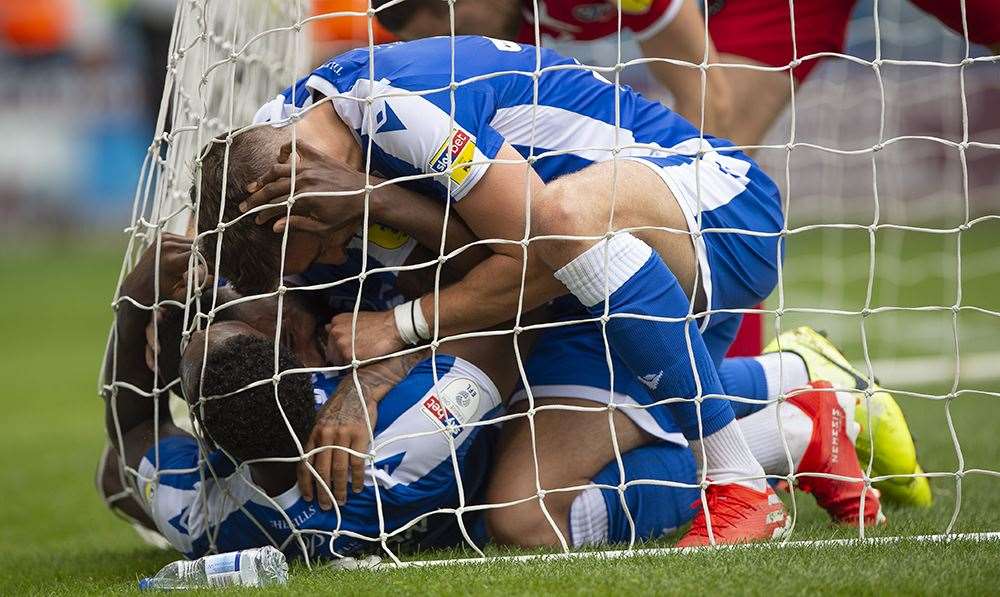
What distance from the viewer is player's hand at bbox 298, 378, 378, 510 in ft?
8.25

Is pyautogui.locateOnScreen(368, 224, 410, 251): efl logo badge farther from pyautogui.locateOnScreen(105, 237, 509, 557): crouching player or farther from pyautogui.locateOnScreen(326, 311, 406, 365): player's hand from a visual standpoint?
pyautogui.locateOnScreen(105, 237, 509, 557): crouching player

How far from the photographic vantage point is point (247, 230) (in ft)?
8.46

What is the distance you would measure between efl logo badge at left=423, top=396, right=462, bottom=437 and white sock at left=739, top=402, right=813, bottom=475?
2.46 ft

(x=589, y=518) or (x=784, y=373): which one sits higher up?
(x=784, y=373)

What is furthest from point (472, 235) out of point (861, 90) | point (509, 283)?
point (861, 90)

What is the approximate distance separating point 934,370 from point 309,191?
12.9 feet

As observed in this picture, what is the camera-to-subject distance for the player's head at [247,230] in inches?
101

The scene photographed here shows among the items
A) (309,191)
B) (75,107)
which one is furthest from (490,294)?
(75,107)

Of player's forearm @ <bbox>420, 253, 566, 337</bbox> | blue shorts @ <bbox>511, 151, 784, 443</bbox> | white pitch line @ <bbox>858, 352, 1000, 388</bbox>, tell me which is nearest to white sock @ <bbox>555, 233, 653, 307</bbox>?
player's forearm @ <bbox>420, 253, 566, 337</bbox>

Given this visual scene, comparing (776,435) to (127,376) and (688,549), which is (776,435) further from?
(127,376)

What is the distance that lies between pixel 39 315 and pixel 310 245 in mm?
8953

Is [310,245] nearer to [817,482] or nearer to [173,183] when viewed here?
[173,183]

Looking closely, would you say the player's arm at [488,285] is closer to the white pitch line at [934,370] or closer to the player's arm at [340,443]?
the player's arm at [340,443]

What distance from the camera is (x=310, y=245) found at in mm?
2617
